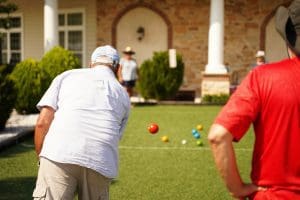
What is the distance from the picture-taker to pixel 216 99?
16.5 m

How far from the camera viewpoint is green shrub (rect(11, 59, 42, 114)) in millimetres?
12520

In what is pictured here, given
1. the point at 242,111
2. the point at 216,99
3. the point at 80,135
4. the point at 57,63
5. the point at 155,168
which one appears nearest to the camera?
the point at 242,111

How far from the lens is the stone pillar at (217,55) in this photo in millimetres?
16594

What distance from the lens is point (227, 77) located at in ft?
54.4

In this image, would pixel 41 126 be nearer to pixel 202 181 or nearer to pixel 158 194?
pixel 158 194

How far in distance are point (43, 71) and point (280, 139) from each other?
11362mm

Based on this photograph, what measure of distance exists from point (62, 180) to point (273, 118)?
167 centimetres

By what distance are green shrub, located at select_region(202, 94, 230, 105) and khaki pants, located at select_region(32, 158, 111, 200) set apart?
13352 millimetres

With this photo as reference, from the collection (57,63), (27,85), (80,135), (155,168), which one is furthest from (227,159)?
(57,63)

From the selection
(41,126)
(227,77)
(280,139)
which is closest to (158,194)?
(41,126)

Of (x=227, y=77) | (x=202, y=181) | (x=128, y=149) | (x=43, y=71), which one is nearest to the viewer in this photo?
(x=202, y=181)

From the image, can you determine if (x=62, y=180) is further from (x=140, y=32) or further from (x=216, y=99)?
(x=140, y=32)

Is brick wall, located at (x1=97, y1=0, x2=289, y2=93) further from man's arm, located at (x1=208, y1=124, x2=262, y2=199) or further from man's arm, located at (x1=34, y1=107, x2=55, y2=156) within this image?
man's arm, located at (x1=208, y1=124, x2=262, y2=199)

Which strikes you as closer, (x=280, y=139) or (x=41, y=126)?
(x=280, y=139)
